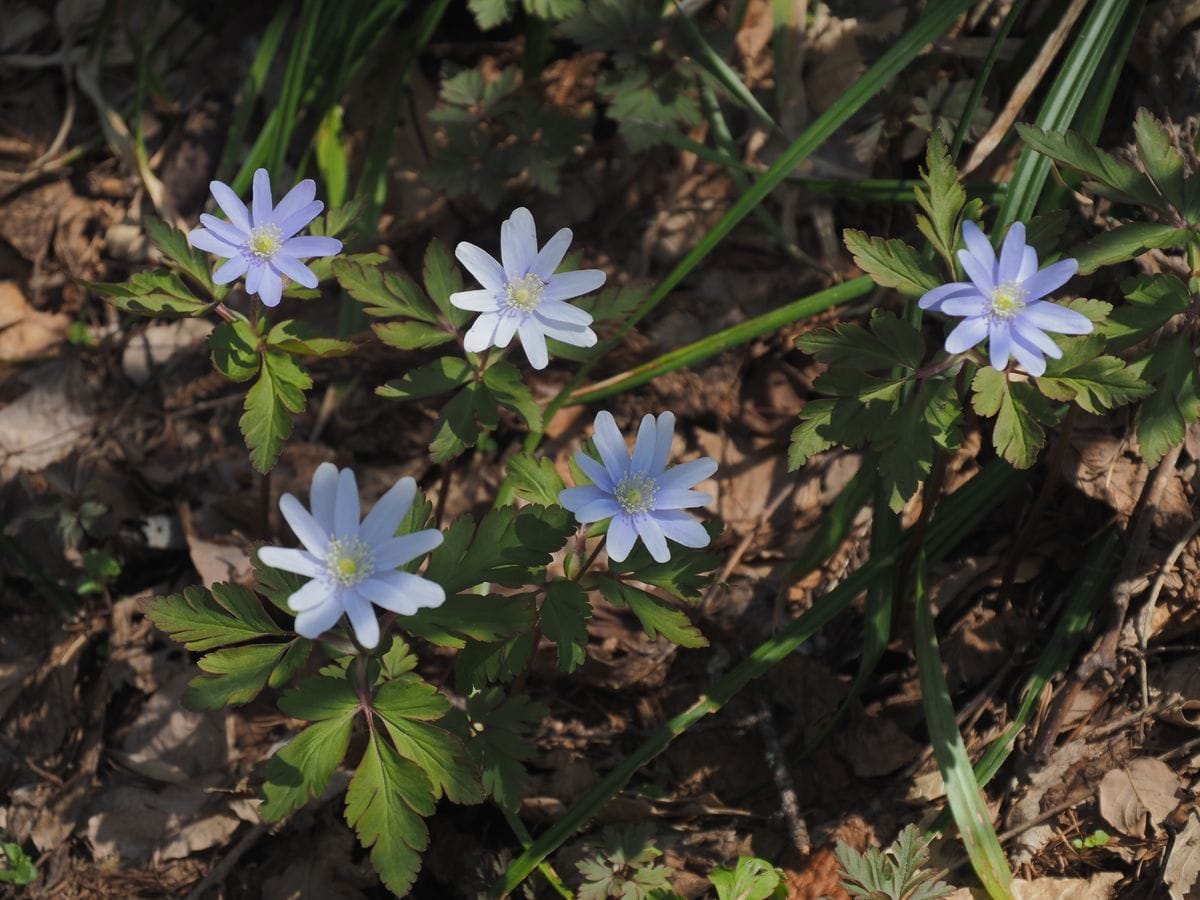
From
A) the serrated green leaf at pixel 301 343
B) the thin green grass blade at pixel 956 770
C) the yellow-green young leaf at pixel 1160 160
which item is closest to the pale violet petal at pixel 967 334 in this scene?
the yellow-green young leaf at pixel 1160 160

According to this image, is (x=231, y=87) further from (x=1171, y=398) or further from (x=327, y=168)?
(x=1171, y=398)

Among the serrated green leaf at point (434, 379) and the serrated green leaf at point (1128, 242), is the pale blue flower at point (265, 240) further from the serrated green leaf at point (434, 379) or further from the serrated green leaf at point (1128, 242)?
the serrated green leaf at point (1128, 242)

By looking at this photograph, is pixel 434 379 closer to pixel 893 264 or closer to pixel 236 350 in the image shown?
pixel 236 350

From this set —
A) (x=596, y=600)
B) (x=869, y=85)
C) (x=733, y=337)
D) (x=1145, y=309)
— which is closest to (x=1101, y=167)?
(x=1145, y=309)

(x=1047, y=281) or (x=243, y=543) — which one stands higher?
(x=1047, y=281)

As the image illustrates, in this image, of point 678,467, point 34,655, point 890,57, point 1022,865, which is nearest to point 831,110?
point 890,57

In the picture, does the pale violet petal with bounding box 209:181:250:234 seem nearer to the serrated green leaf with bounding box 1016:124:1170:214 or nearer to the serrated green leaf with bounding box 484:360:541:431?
the serrated green leaf with bounding box 484:360:541:431
